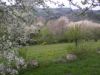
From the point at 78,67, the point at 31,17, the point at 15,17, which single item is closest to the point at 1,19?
the point at 15,17

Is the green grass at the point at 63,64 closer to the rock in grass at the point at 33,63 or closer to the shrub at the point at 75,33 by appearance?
the rock in grass at the point at 33,63

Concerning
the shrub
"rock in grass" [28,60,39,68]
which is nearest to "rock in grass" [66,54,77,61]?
"rock in grass" [28,60,39,68]

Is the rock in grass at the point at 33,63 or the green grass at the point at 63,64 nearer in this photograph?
the green grass at the point at 63,64

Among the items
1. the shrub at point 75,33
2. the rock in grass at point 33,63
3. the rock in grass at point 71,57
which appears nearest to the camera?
the rock in grass at point 33,63

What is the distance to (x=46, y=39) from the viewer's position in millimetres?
21797

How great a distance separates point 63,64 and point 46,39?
6968 millimetres

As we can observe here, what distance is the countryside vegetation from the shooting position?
6723mm

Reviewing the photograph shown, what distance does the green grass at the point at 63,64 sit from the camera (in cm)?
1327

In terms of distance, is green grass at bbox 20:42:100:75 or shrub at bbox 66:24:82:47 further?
shrub at bbox 66:24:82:47

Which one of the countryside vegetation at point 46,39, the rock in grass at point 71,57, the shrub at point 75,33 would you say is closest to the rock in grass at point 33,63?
the countryside vegetation at point 46,39

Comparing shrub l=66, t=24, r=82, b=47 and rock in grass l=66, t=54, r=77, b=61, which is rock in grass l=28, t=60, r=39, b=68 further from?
shrub l=66, t=24, r=82, b=47

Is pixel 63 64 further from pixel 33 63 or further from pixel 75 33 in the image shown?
pixel 75 33

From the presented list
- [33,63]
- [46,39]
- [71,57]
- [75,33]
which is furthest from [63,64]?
[46,39]

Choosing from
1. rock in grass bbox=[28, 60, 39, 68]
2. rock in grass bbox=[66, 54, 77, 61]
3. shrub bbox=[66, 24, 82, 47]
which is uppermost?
shrub bbox=[66, 24, 82, 47]
